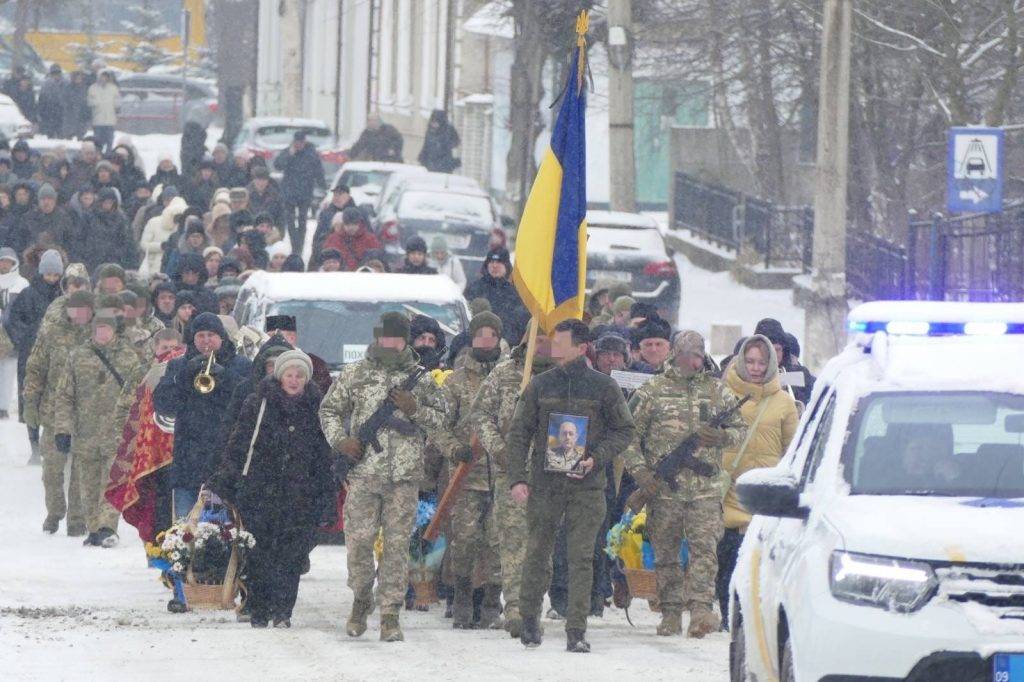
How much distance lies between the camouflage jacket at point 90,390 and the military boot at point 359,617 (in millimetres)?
4467

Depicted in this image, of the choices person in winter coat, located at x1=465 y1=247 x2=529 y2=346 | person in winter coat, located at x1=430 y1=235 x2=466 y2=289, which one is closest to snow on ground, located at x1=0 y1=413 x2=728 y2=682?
person in winter coat, located at x1=465 y1=247 x2=529 y2=346

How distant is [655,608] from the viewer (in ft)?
41.7

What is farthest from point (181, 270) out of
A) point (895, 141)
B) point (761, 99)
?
point (761, 99)

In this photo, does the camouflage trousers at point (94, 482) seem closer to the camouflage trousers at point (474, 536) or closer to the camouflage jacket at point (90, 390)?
the camouflage jacket at point (90, 390)

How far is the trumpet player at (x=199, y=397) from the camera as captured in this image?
13.2 meters

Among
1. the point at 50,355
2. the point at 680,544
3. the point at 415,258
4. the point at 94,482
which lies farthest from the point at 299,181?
the point at 680,544

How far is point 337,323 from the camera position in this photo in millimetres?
15906

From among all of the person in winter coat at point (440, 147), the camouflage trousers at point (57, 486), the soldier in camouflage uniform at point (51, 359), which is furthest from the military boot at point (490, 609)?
the person in winter coat at point (440, 147)

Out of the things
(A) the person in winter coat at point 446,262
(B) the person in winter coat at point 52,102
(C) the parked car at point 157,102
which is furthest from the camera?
(C) the parked car at point 157,102

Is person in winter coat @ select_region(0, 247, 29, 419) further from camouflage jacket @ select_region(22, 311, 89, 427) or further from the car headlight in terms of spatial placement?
the car headlight

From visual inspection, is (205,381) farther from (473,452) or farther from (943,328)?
(943,328)

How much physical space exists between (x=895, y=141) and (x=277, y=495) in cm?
2158

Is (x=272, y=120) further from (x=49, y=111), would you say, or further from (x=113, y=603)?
(x=113, y=603)

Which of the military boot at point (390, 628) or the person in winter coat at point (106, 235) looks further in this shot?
the person in winter coat at point (106, 235)
